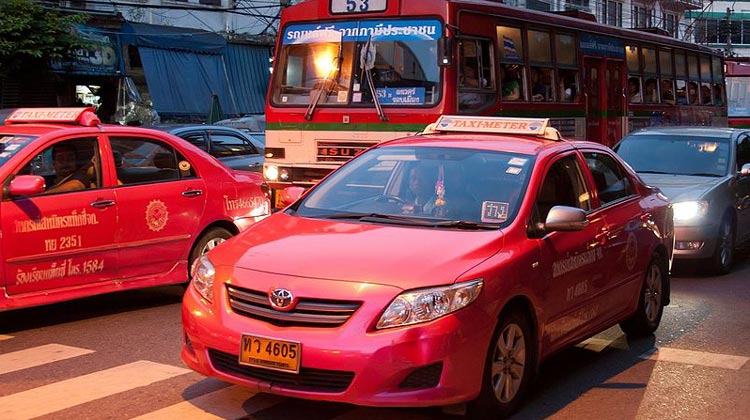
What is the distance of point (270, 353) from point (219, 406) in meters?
0.91

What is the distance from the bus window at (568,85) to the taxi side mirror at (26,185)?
28.8 ft

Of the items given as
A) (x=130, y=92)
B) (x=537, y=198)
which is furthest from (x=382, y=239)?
(x=130, y=92)

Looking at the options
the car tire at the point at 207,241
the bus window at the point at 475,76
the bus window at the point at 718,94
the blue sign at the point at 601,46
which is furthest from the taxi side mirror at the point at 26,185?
the bus window at the point at 718,94

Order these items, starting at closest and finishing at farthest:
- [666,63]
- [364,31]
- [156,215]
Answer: [156,215]
[364,31]
[666,63]

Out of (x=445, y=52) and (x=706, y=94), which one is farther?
(x=706, y=94)

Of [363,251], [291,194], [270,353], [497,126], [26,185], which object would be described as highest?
[497,126]

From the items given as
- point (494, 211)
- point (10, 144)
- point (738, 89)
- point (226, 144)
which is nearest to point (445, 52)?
point (10, 144)

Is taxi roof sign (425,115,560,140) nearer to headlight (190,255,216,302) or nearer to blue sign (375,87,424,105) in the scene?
headlight (190,255,216,302)

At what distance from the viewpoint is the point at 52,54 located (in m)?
23.6

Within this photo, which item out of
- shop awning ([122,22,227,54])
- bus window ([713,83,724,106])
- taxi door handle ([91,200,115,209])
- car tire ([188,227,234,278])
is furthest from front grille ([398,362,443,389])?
shop awning ([122,22,227,54])

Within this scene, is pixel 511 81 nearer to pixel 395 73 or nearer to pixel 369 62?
pixel 395 73

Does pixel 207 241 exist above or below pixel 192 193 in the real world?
below

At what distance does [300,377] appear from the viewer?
5.44 metres

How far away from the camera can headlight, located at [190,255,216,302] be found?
19.5 feet
